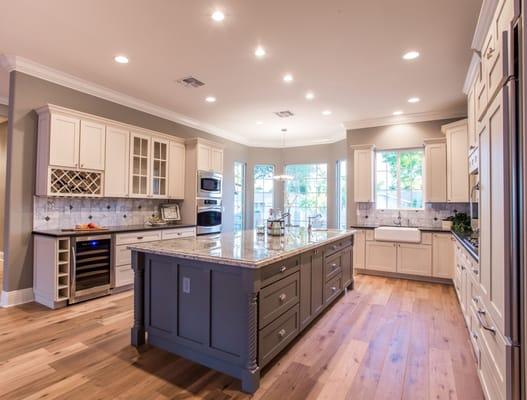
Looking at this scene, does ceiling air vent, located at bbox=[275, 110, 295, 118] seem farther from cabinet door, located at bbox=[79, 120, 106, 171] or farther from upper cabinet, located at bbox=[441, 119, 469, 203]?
cabinet door, located at bbox=[79, 120, 106, 171]

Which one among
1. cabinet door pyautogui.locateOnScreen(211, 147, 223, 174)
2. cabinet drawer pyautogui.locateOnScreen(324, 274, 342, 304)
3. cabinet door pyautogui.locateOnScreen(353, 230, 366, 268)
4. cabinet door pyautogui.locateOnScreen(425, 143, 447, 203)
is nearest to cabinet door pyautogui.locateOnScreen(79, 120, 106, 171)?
cabinet door pyautogui.locateOnScreen(211, 147, 223, 174)

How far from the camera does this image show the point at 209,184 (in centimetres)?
591

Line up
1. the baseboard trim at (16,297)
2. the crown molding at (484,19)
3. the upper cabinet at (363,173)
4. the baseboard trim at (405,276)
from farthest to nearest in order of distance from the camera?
the upper cabinet at (363,173)
the baseboard trim at (405,276)
the baseboard trim at (16,297)
the crown molding at (484,19)

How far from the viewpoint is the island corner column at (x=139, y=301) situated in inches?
106

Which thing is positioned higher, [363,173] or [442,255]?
[363,173]

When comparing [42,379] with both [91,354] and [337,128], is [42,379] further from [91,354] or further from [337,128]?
[337,128]

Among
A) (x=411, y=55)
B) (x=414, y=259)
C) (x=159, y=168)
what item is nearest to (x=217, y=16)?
(x=411, y=55)

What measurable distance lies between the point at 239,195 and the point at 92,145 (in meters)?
4.18

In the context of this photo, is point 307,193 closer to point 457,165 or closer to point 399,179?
point 399,179

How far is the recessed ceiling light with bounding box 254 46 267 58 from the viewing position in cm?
327

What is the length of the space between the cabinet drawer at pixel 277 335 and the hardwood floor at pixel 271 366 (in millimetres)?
128

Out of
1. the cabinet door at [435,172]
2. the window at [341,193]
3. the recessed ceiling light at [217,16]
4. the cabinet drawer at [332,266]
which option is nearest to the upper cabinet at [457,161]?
the cabinet door at [435,172]

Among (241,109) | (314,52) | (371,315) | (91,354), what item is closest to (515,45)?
(314,52)

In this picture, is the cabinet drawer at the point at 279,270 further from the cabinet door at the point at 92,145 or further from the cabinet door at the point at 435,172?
the cabinet door at the point at 435,172
